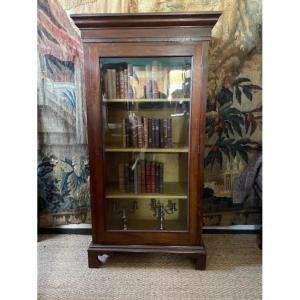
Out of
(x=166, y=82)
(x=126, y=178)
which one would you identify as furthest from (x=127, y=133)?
(x=166, y=82)

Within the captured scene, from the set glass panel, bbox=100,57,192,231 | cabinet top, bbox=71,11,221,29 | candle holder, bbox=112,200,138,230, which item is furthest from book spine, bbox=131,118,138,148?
cabinet top, bbox=71,11,221,29

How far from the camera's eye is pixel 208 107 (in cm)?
196

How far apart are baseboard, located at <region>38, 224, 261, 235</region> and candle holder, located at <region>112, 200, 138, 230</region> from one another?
0.54 metres

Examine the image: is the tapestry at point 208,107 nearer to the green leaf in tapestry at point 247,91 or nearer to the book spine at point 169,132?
the green leaf in tapestry at point 247,91

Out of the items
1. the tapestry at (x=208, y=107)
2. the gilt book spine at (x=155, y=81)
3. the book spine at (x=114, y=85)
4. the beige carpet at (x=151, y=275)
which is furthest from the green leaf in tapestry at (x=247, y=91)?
the beige carpet at (x=151, y=275)

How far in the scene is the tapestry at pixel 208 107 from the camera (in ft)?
6.20

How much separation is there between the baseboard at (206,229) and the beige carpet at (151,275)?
0.13 m

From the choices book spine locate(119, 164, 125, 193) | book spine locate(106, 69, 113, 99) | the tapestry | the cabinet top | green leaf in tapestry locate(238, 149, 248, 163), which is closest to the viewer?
the cabinet top

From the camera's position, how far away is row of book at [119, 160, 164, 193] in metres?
1.69

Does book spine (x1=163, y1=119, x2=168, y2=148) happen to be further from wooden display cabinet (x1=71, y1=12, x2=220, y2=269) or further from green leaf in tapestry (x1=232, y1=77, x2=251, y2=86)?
green leaf in tapestry (x1=232, y1=77, x2=251, y2=86)

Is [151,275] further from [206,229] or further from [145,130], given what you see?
[145,130]

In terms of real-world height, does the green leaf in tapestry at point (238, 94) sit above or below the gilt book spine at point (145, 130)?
above
